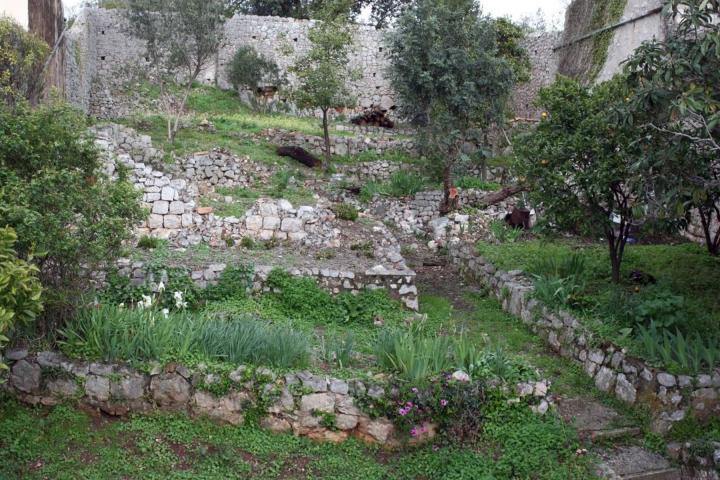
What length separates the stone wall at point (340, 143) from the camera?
18.3 m

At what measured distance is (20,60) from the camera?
12023 mm

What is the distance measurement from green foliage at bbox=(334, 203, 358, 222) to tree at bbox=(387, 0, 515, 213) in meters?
3.25

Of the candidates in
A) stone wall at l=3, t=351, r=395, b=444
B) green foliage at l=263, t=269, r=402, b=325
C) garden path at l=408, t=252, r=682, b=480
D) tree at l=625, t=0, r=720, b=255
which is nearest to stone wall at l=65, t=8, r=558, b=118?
green foliage at l=263, t=269, r=402, b=325

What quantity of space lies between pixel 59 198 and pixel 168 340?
1671 millimetres

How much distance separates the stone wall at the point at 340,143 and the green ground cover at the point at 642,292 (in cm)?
704

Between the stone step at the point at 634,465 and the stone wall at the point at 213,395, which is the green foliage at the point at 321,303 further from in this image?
the stone step at the point at 634,465

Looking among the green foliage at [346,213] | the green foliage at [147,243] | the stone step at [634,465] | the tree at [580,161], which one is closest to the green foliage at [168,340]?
the stone step at [634,465]

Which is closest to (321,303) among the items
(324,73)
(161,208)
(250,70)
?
(161,208)

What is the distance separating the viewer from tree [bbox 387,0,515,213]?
1541 cm

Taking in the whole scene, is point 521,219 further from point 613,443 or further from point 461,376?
point 461,376

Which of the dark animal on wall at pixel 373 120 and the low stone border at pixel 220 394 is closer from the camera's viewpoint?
→ the low stone border at pixel 220 394

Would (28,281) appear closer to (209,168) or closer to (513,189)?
(209,168)

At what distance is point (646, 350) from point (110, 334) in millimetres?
5406

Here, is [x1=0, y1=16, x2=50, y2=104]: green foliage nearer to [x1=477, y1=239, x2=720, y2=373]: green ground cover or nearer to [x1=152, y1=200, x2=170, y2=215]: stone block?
[x1=152, y1=200, x2=170, y2=215]: stone block
